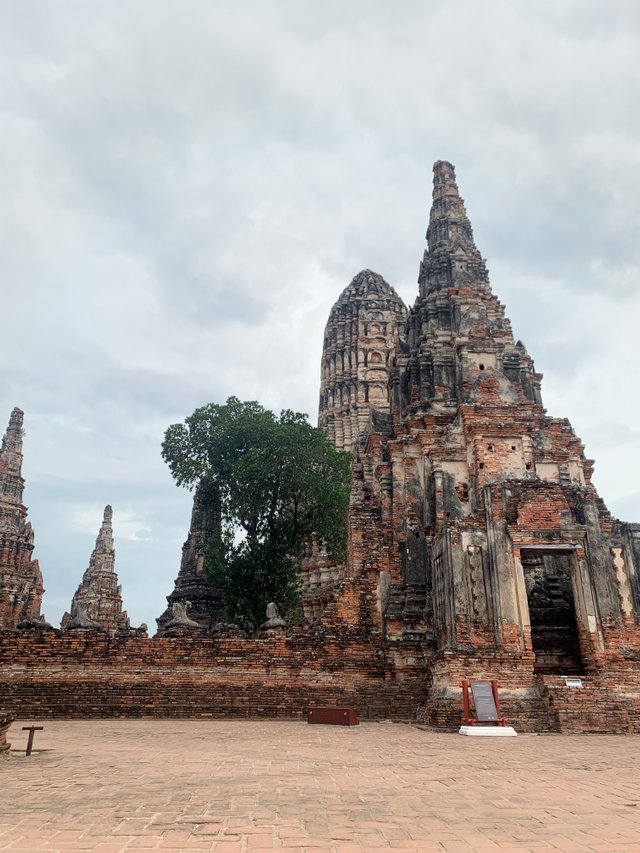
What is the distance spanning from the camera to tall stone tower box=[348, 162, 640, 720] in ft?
49.5

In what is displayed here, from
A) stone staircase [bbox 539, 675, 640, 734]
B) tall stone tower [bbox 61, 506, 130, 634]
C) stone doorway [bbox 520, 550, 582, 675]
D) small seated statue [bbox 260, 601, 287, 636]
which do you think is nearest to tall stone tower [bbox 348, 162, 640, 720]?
stone doorway [bbox 520, 550, 582, 675]

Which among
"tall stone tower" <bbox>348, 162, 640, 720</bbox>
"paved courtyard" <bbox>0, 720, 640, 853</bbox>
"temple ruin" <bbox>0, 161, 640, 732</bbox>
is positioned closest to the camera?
"paved courtyard" <bbox>0, 720, 640, 853</bbox>

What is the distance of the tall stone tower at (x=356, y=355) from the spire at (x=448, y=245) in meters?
17.8

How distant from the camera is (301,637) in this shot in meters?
17.1

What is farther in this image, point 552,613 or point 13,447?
point 13,447

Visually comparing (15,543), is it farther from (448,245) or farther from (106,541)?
(448,245)

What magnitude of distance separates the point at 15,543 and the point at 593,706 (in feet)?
111

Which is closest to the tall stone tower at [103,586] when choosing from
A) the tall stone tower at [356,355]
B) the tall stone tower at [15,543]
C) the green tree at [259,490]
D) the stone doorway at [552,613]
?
the tall stone tower at [15,543]

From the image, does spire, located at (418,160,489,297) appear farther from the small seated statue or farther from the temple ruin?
the small seated statue

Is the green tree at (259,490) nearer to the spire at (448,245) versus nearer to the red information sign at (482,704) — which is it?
the spire at (448,245)

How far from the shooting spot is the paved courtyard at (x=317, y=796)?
443 centimetres

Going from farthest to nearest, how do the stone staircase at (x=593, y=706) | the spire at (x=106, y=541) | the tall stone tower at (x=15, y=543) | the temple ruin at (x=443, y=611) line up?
the spire at (x=106, y=541) < the tall stone tower at (x=15, y=543) < the temple ruin at (x=443, y=611) < the stone staircase at (x=593, y=706)

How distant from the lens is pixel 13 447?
136 feet

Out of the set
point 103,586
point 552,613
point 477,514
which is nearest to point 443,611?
point 477,514
